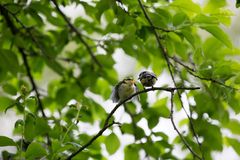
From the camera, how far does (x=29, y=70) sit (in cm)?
222

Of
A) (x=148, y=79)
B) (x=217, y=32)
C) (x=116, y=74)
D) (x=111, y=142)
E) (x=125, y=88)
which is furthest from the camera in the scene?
(x=116, y=74)

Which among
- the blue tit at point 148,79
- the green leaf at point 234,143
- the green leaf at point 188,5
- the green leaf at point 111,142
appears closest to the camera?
the blue tit at point 148,79

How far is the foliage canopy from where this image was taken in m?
1.53

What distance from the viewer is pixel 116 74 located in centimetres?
232

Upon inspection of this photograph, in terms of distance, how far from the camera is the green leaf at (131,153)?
6.16 ft

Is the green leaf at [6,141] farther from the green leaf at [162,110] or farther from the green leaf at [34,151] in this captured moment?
the green leaf at [162,110]

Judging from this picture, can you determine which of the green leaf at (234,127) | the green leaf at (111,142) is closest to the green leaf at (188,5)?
the green leaf at (111,142)

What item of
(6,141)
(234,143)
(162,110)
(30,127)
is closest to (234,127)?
(234,143)

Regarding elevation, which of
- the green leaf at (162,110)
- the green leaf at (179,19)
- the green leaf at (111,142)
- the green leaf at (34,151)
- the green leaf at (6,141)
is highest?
→ the green leaf at (179,19)

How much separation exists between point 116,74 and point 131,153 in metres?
0.53

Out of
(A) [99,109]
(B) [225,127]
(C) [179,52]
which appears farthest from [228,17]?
(A) [99,109]

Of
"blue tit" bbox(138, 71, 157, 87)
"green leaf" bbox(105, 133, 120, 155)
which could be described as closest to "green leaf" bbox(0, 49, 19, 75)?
"green leaf" bbox(105, 133, 120, 155)

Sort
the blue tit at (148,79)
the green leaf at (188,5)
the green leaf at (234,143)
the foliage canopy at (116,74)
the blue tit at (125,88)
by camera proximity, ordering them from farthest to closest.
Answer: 1. the green leaf at (234,143)
2. the green leaf at (188,5)
3. the foliage canopy at (116,74)
4. the blue tit at (125,88)
5. the blue tit at (148,79)

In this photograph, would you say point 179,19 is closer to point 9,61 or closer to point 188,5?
point 188,5
